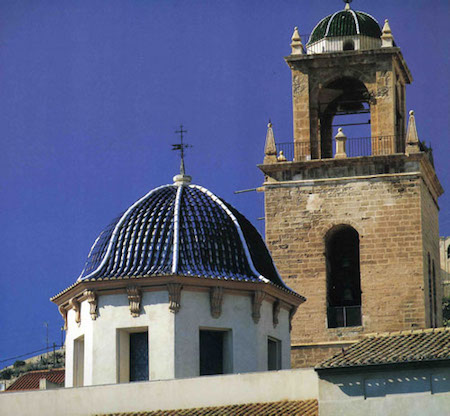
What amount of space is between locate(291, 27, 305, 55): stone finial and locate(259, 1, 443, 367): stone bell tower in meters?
0.03

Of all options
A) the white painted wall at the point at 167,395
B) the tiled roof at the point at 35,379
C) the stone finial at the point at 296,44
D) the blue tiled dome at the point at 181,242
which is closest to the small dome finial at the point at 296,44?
the stone finial at the point at 296,44

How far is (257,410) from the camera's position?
42.2 m

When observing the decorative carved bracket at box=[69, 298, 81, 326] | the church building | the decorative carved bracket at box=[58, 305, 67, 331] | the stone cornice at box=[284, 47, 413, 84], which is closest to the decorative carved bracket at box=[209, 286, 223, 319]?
the church building

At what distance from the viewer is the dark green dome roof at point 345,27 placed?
67438 mm

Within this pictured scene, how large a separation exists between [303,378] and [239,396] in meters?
1.48

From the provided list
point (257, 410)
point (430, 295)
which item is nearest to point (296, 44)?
point (430, 295)

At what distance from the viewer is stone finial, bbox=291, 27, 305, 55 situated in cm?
6756

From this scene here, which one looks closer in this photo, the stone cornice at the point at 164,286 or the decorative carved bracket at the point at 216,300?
the stone cornice at the point at 164,286

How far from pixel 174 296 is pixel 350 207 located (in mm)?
22193

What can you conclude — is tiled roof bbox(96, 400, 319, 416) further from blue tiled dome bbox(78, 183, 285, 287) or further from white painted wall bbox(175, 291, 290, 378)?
blue tiled dome bbox(78, 183, 285, 287)

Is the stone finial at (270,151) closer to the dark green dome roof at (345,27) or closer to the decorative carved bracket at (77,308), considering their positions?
the dark green dome roof at (345,27)

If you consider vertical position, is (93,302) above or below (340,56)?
below

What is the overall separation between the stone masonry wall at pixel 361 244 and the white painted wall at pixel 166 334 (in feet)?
61.5

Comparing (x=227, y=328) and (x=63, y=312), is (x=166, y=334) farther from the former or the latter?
(x=63, y=312)
